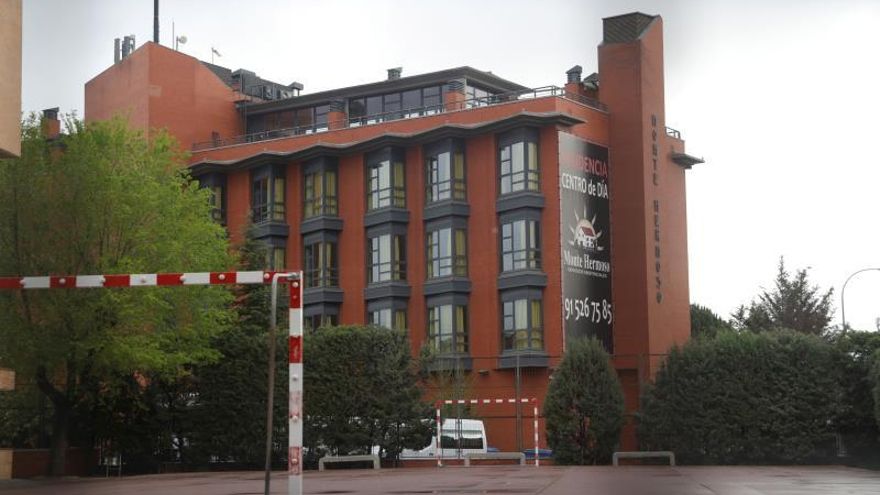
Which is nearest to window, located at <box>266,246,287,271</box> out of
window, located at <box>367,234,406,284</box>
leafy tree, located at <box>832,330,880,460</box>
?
window, located at <box>367,234,406,284</box>

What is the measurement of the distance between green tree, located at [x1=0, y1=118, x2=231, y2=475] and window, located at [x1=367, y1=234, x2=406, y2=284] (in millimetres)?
24281

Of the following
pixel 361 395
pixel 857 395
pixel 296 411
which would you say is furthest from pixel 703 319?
pixel 296 411

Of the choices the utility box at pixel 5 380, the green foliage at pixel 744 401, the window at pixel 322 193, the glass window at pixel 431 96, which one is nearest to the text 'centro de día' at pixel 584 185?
the window at pixel 322 193

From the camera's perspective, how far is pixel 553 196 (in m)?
59.7

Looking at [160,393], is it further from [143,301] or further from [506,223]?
[506,223]

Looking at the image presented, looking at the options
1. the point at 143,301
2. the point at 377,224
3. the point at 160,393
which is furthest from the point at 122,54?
the point at 143,301

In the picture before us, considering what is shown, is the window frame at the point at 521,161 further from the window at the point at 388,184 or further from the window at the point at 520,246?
the window at the point at 388,184

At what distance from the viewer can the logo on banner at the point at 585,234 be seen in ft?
198

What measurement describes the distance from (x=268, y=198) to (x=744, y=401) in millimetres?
33640

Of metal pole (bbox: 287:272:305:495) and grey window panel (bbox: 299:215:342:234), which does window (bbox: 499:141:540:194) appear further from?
metal pole (bbox: 287:272:305:495)

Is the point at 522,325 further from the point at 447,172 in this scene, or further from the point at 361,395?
the point at 361,395

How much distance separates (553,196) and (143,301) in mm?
27138

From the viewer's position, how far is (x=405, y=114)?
71375 millimetres

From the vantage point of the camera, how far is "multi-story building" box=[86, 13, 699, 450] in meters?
59.6
